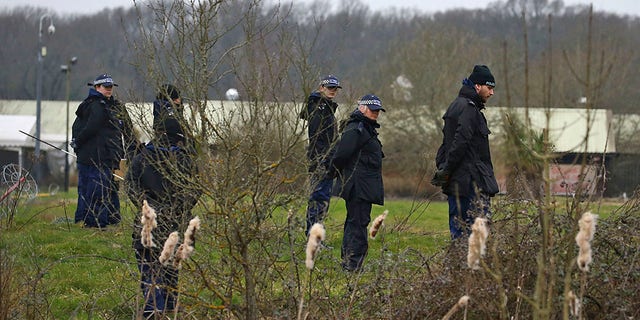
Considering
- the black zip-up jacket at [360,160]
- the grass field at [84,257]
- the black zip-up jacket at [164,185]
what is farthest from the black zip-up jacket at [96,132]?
the black zip-up jacket at [164,185]

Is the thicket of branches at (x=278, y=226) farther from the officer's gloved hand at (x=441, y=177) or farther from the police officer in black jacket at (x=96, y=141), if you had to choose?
the police officer in black jacket at (x=96, y=141)

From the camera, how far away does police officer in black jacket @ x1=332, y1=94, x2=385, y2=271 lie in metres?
10.1

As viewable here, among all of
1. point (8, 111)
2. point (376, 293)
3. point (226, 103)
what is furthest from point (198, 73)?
point (8, 111)

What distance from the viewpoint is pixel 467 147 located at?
9414 mm

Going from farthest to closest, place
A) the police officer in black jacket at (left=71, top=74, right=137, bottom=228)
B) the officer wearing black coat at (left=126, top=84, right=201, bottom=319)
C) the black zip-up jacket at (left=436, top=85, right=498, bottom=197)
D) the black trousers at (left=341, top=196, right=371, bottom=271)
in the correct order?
the police officer in black jacket at (left=71, top=74, right=137, bottom=228) < the black trousers at (left=341, top=196, right=371, bottom=271) < the black zip-up jacket at (left=436, top=85, right=498, bottom=197) < the officer wearing black coat at (left=126, top=84, right=201, bottom=319)

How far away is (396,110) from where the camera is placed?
43.1 meters

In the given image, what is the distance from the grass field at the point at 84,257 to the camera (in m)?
7.54

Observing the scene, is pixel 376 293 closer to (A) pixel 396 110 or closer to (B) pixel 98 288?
(B) pixel 98 288

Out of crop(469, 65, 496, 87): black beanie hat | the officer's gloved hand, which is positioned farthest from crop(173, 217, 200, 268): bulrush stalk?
crop(469, 65, 496, 87): black beanie hat

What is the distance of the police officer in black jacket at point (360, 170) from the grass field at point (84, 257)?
22 cm

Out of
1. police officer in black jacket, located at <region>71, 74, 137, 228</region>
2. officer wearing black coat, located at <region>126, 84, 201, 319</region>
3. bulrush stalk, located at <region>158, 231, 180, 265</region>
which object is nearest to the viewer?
bulrush stalk, located at <region>158, 231, 180, 265</region>

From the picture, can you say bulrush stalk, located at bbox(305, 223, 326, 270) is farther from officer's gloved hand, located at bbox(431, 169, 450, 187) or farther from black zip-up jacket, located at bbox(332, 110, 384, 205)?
black zip-up jacket, located at bbox(332, 110, 384, 205)

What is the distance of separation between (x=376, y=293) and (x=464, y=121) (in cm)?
252

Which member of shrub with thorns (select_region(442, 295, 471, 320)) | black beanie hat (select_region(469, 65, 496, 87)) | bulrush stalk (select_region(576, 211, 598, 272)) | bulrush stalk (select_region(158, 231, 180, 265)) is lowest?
shrub with thorns (select_region(442, 295, 471, 320))
